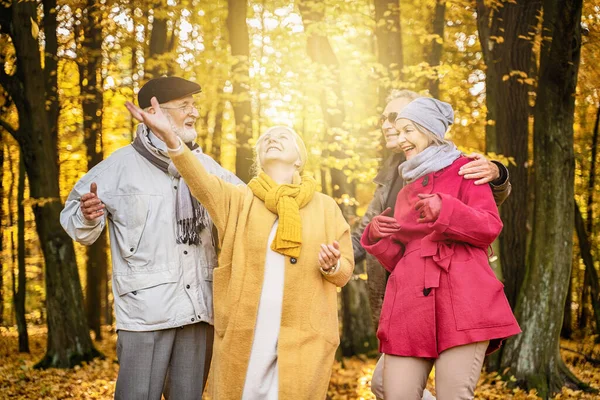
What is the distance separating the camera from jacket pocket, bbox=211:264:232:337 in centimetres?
367

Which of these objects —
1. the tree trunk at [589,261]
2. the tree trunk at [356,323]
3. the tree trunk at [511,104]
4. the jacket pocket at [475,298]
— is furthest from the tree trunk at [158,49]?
the jacket pocket at [475,298]

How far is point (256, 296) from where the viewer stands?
12.0ft

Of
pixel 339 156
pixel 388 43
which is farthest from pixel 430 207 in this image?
pixel 339 156

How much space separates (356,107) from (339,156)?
3128 mm

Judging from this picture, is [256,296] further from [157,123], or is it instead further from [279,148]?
[157,123]

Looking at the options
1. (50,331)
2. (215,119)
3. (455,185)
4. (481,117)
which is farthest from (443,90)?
(455,185)

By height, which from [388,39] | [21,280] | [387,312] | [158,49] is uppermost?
[158,49]

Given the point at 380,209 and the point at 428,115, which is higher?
the point at 428,115

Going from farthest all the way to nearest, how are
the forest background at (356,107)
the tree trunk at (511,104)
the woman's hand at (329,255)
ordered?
the tree trunk at (511,104), the forest background at (356,107), the woman's hand at (329,255)

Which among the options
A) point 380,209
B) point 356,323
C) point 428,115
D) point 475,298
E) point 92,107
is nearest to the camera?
point 475,298

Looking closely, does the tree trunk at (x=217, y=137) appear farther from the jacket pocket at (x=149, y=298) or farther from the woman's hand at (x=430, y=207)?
the woman's hand at (x=430, y=207)

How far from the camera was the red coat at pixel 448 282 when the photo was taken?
3453 mm

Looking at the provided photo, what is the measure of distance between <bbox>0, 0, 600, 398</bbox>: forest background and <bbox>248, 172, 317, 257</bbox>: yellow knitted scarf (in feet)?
9.32

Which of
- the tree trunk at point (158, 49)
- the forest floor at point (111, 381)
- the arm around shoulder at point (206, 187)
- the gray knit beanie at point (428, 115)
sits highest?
the tree trunk at point (158, 49)
